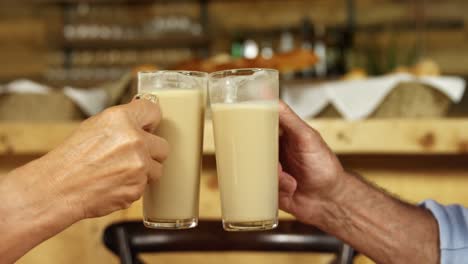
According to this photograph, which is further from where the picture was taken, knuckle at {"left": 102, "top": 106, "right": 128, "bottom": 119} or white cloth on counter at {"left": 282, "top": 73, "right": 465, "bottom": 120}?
white cloth on counter at {"left": 282, "top": 73, "right": 465, "bottom": 120}

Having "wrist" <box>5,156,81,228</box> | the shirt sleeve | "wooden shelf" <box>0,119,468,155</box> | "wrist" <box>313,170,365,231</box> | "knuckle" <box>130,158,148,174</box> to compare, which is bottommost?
the shirt sleeve

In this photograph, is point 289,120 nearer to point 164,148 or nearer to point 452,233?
point 164,148

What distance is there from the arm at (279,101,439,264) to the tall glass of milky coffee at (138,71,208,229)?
0.33m

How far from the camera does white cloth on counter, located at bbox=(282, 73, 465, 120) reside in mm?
1897

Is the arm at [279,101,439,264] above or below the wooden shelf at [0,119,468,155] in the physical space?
below

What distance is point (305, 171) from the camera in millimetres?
1252

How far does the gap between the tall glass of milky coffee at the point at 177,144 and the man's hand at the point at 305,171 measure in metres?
0.19

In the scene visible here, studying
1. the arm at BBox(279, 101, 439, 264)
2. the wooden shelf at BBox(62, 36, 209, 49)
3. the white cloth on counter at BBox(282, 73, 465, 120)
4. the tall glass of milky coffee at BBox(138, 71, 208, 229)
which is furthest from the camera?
the wooden shelf at BBox(62, 36, 209, 49)

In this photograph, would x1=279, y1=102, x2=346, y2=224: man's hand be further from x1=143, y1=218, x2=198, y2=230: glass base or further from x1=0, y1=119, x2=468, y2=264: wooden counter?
x1=0, y1=119, x2=468, y2=264: wooden counter

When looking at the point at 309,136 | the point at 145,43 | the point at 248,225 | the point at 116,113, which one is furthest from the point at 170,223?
the point at 145,43

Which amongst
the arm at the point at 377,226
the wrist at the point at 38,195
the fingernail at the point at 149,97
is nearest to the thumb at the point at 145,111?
the fingernail at the point at 149,97

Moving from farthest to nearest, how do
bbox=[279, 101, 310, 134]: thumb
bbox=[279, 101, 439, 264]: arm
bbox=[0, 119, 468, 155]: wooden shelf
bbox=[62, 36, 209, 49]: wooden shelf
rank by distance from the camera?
bbox=[62, 36, 209, 49]: wooden shelf
bbox=[0, 119, 468, 155]: wooden shelf
bbox=[279, 101, 439, 264]: arm
bbox=[279, 101, 310, 134]: thumb

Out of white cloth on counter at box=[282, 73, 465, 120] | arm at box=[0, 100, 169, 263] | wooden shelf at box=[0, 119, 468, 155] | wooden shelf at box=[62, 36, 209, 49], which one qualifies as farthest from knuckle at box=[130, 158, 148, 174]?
wooden shelf at box=[62, 36, 209, 49]

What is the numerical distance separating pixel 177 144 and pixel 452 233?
0.64 metres
